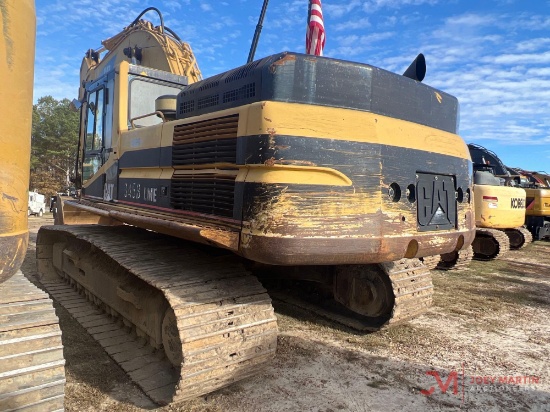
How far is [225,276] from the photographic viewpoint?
2902 millimetres

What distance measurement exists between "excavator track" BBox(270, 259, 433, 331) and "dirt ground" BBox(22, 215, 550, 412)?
0.11 m

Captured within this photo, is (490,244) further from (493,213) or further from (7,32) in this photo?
(7,32)

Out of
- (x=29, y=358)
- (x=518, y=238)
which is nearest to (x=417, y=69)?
(x=29, y=358)

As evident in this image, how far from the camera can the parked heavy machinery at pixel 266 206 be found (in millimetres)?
2361

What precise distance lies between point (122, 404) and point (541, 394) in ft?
9.41

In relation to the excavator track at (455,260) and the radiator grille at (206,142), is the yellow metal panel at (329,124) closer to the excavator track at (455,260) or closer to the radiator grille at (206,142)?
the radiator grille at (206,142)

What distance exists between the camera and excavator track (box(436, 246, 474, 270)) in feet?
24.4


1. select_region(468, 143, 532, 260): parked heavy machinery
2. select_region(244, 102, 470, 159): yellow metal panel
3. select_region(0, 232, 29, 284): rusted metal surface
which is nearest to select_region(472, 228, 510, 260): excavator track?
select_region(468, 143, 532, 260): parked heavy machinery

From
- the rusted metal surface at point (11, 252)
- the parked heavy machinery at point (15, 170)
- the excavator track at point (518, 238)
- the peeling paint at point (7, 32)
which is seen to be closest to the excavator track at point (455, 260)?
the excavator track at point (518, 238)

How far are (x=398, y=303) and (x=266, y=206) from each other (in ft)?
6.38

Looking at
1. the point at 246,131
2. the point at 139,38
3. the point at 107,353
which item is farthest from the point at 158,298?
the point at 139,38

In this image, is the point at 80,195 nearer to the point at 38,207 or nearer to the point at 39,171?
the point at 38,207

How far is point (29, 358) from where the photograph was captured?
184 cm

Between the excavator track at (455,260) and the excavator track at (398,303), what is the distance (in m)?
3.79
